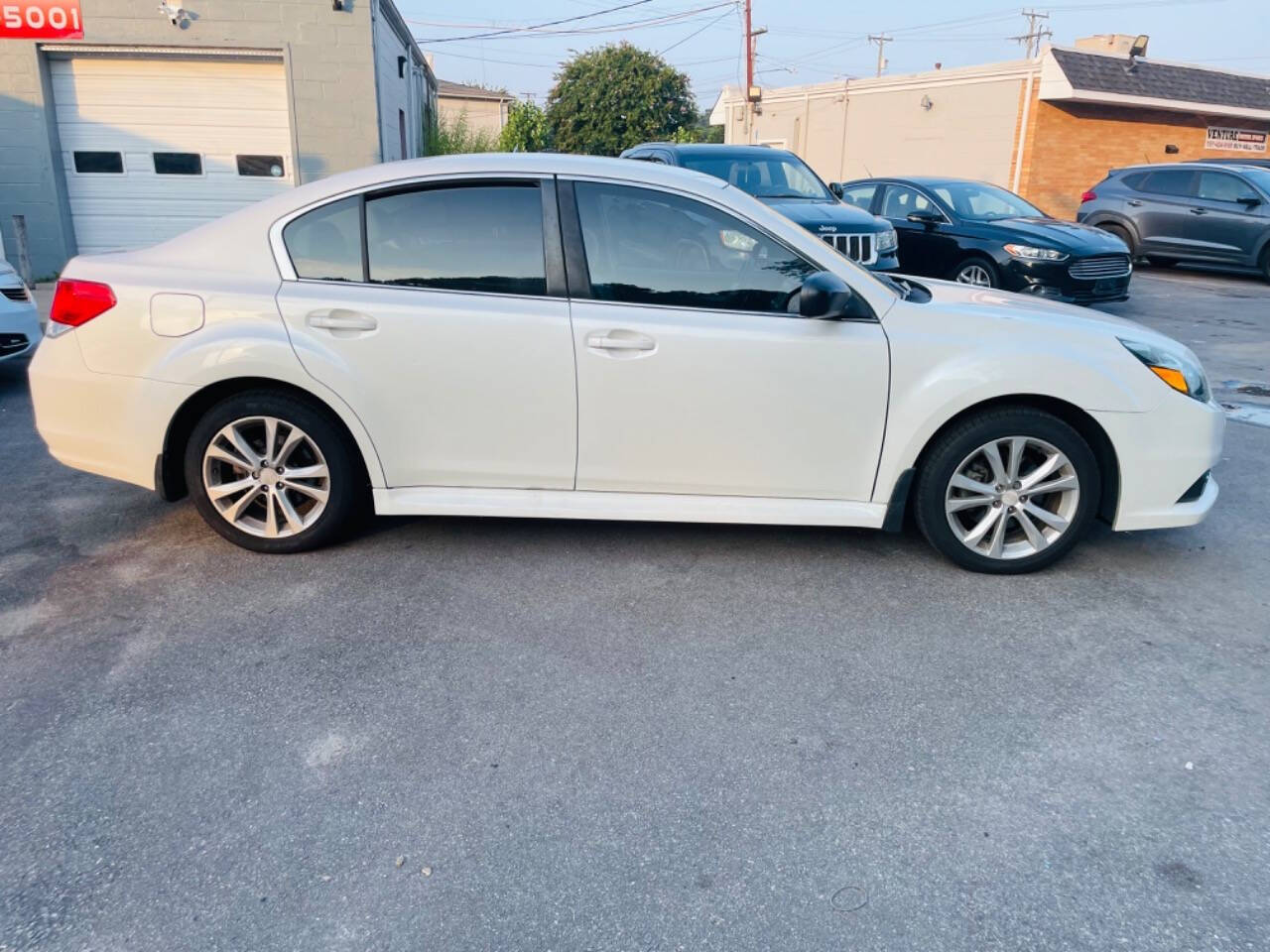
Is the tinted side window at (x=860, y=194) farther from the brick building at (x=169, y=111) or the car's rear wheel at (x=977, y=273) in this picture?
the brick building at (x=169, y=111)

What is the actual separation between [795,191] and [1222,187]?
9524mm

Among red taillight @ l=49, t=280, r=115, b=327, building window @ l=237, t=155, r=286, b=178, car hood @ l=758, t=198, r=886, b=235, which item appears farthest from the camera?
building window @ l=237, t=155, r=286, b=178

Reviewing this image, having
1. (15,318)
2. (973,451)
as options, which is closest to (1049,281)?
(973,451)

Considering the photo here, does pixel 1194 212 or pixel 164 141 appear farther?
pixel 1194 212

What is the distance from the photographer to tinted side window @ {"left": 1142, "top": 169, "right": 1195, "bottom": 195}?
16000 mm

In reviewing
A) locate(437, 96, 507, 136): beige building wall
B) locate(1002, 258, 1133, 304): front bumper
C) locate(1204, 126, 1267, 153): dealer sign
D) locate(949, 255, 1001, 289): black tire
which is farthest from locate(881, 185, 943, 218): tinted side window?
locate(437, 96, 507, 136): beige building wall

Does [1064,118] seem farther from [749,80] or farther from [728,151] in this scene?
[728,151]

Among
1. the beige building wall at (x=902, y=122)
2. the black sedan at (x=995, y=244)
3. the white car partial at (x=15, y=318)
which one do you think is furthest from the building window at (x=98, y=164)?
the beige building wall at (x=902, y=122)

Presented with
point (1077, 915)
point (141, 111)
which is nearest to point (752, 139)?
point (141, 111)

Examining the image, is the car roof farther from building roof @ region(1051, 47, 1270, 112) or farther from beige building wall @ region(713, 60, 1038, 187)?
building roof @ region(1051, 47, 1270, 112)

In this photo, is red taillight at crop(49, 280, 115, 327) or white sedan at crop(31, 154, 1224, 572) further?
red taillight at crop(49, 280, 115, 327)

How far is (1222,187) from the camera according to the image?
1570 centimetres

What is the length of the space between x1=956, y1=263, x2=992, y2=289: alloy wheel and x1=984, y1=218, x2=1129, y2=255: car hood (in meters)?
0.48

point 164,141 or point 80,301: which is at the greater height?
point 164,141
